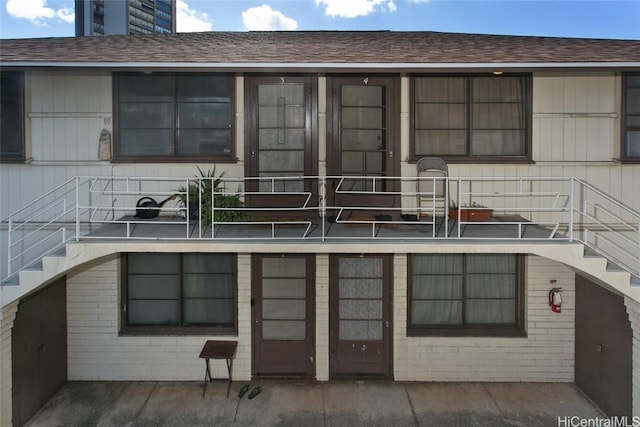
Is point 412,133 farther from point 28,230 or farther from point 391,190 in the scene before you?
point 28,230

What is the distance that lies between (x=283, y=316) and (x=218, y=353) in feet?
3.94

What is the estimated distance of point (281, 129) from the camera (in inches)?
→ 302

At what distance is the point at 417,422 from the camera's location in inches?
267

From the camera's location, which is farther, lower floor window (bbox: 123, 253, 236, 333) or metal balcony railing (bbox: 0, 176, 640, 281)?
lower floor window (bbox: 123, 253, 236, 333)

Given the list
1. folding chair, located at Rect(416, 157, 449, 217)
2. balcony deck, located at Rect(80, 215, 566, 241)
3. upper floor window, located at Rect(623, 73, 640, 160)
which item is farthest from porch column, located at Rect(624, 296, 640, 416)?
folding chair, located at Rect(416, 157, 449, 217)

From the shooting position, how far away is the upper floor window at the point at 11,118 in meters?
7.60

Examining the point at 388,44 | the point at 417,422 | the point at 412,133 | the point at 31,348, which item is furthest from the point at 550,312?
the point at 31,348

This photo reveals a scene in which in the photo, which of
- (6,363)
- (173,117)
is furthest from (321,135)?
(6,363)

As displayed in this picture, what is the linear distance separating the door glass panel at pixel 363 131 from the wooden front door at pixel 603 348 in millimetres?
3709

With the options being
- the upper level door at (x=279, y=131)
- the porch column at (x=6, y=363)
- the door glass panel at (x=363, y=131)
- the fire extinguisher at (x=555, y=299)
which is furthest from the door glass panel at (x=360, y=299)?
the porch column at (x=6, y=363)

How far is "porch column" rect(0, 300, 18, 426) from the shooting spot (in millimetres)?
6070

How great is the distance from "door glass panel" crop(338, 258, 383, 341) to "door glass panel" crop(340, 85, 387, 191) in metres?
1.55

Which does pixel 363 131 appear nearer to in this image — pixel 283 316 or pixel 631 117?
pixel 283 316

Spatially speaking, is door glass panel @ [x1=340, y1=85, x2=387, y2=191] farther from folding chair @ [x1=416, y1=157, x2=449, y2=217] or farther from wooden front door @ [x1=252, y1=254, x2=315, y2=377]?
wooden front door @ [x1=252, y1=254, x2=315, y2=377]
